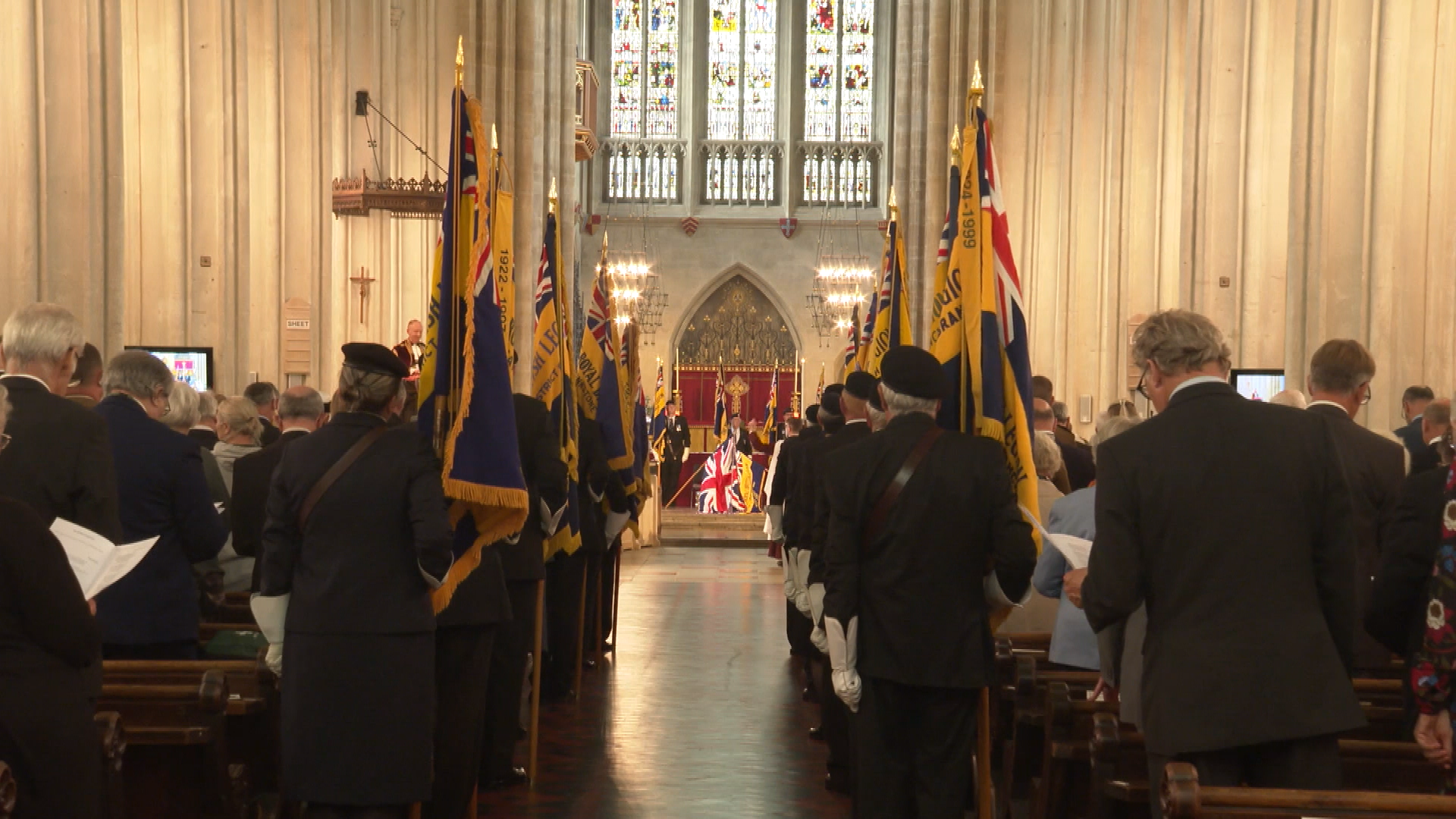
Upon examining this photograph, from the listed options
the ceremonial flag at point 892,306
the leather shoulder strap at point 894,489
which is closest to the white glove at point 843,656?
the leather shoulder strap at point 894,489

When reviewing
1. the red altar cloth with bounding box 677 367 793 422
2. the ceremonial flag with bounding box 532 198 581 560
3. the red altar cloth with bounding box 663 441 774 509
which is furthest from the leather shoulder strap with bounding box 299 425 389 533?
the red altar cloth with bounding box 677 367 793 422

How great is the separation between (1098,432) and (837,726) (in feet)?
6.17

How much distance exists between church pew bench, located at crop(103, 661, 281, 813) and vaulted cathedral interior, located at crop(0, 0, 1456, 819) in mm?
20

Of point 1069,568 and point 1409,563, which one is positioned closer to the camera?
point 1409,563

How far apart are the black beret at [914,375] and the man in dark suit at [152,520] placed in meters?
2.28

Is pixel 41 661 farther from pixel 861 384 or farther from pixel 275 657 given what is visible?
pixel 861 384

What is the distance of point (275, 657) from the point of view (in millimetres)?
4613

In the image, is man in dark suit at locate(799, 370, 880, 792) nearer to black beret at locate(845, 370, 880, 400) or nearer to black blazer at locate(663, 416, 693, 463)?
black beret at locate(845, 370, 880, 400)

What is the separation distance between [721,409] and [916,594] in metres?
27.7

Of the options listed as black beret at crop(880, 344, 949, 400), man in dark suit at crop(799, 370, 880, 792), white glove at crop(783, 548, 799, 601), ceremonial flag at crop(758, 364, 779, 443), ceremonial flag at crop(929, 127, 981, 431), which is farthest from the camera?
ceremonial flag at crop(758, 364, 779, 443)

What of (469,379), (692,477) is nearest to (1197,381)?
(469,379)

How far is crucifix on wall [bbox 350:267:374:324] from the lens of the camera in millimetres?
18422

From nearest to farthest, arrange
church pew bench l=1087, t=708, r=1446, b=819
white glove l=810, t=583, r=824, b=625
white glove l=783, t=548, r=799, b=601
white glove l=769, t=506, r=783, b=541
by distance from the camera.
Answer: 1. church pew bench l=1087, t=708, r=1446, b=819
2. white glove l=810, t=583, r=824, b=625
3. white glove l=783, t=548, r=799, b=601
4. white glove l=769, t=506, r=783, b=541

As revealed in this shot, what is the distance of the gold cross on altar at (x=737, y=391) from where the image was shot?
116 ft
